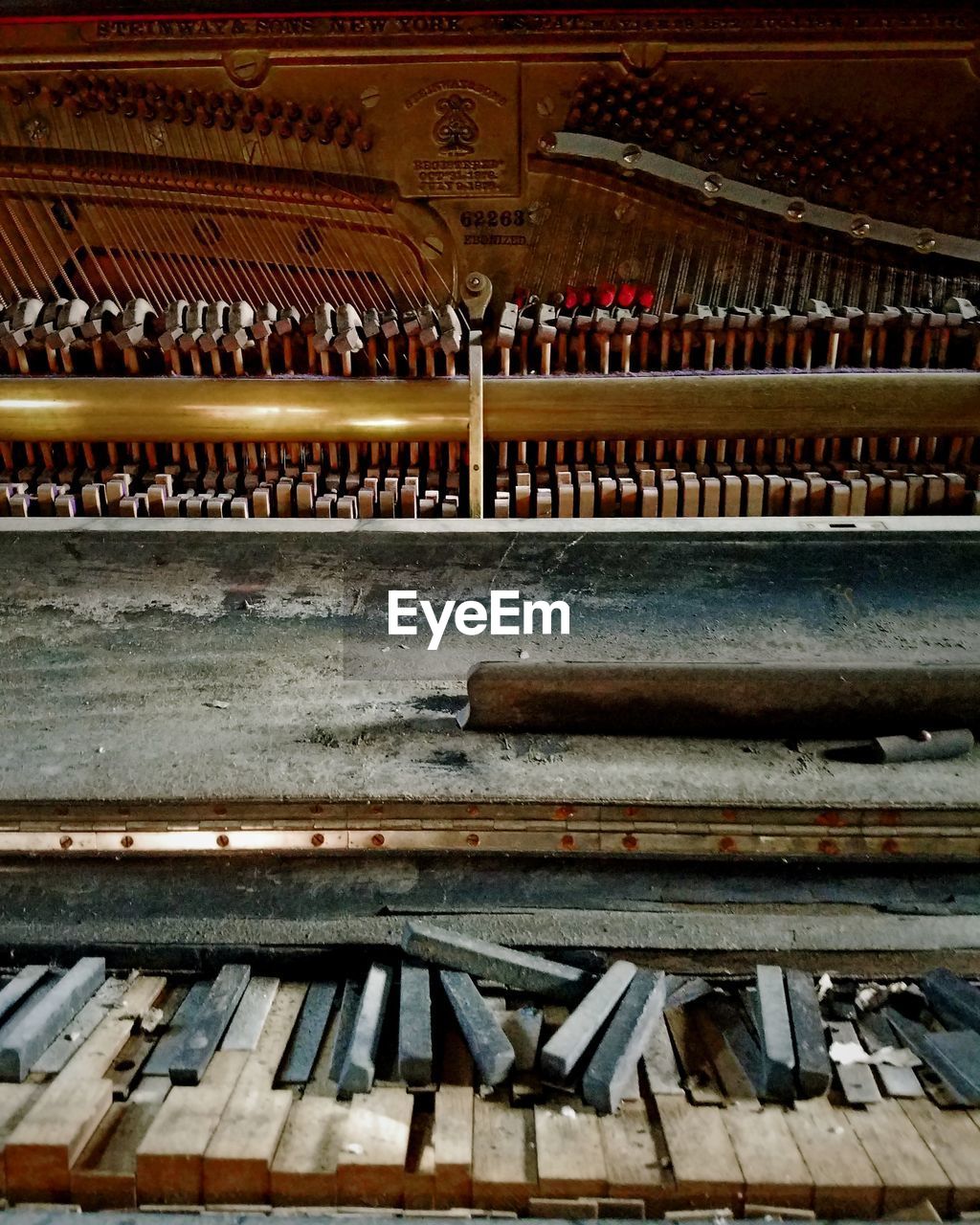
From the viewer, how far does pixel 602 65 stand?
8.94ft

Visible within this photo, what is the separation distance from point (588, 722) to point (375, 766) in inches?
16.7

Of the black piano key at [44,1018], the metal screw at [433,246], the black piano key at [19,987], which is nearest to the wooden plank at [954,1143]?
the black piano key at [44,1018]

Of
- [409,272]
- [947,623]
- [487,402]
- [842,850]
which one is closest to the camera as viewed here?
[842,850]

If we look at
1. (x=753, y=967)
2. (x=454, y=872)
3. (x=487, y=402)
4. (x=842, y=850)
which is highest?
(x=487, y=402)

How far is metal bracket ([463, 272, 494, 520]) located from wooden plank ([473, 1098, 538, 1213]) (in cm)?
167

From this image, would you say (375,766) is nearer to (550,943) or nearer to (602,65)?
(550,943)

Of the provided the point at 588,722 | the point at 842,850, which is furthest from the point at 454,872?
the point at 842,850

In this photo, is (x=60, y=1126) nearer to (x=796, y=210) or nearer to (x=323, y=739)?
(x=323, y=739)

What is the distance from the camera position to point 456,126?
2752 millimetres

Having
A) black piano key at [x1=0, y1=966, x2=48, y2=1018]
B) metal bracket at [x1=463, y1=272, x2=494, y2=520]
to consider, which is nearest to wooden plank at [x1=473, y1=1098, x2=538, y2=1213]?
black piano key at [x1=0, y1=966, x2=48, y2=1018]

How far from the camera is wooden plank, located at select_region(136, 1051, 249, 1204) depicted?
1244 millimetres

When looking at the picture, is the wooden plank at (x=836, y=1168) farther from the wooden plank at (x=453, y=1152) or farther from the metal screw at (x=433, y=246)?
the metal screw at (x=433, y=246)

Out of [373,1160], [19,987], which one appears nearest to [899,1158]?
[373,1160]

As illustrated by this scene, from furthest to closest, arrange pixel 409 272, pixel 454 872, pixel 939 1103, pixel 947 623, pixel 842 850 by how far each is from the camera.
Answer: pixel 409 272 < pixel 947 623 < pixel 454 872 < pixel 842 850 < pixel 939 1103
